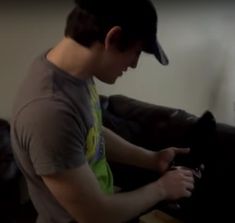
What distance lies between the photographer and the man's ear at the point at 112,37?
3.08ft

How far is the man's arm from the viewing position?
939 mm

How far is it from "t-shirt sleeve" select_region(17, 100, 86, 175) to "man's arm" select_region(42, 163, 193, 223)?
0.09ft

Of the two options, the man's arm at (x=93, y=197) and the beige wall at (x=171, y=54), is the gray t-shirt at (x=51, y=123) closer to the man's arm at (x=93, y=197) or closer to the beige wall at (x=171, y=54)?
the man's arm at (x=93, y=197)

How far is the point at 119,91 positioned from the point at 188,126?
0.77 meters

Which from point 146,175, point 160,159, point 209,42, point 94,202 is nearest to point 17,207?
point 146,175

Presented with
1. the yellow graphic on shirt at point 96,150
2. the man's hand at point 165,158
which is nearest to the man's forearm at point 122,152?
the man's hand at point 165,158

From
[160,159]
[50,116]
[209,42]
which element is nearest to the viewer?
[50,116]

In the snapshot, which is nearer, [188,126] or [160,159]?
[160,159]

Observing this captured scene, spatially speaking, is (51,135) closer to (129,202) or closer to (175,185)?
(129,202)

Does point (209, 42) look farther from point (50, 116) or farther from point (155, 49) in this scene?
point (50, 116)

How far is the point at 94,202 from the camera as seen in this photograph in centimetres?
97

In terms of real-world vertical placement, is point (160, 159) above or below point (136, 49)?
below

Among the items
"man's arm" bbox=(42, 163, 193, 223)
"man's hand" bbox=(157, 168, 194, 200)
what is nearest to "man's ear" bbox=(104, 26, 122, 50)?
"man's arm" bbox=(42, 163, 193, 223)

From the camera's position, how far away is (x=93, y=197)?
96cm
